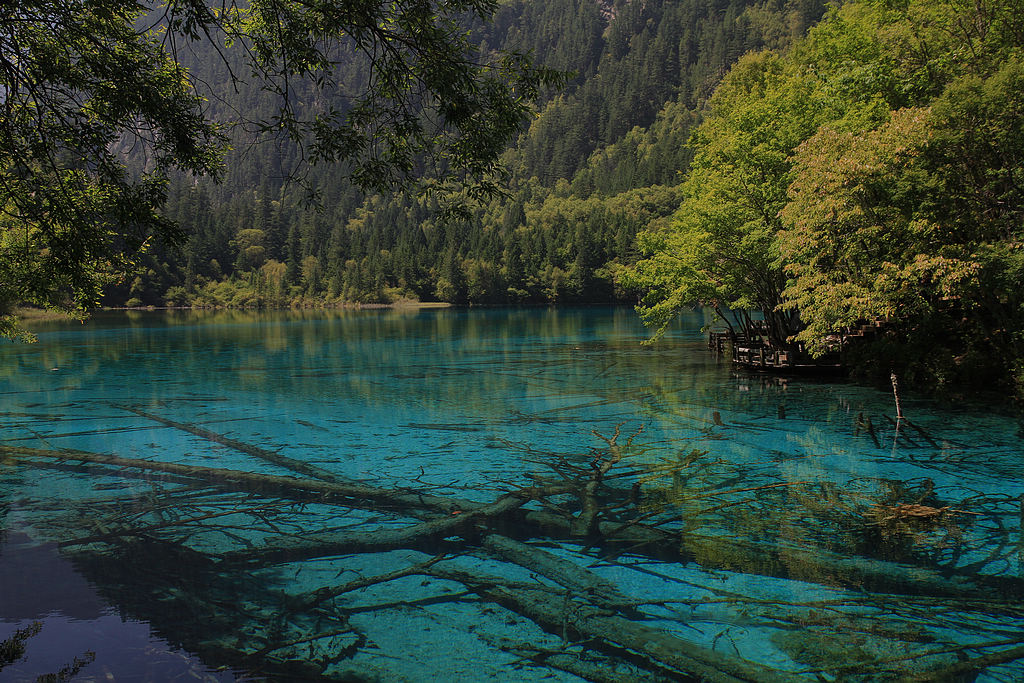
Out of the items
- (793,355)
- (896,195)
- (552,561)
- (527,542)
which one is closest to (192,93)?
(527,542)

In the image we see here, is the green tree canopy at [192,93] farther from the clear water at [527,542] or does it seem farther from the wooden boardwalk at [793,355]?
the wooden boardwalk at [793,355]

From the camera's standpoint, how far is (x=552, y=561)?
888 centimetres

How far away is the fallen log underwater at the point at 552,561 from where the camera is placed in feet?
22.1

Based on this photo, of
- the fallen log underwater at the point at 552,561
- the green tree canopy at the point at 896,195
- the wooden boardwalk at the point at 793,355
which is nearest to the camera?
the fallen log underwater at the point at 552,561

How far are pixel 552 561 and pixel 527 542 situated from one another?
0.75m

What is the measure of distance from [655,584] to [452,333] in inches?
2028

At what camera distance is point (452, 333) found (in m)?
59.1

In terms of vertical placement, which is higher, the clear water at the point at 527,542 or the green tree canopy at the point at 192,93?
the green tree canopy at the point at 192,93

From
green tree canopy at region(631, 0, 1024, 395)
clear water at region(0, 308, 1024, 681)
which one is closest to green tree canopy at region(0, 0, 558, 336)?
clear water at region(0, 308, 1024, 681)

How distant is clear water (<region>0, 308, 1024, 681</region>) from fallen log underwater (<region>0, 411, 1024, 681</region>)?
4 centimetres

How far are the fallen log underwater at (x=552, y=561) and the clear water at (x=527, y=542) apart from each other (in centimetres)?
4

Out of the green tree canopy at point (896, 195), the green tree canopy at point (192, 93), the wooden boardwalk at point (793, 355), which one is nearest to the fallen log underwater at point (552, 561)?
the green tree canopy at point (192, 93)

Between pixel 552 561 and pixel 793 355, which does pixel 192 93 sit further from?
pixel 793 355

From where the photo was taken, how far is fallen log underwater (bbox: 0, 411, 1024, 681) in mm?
6734
